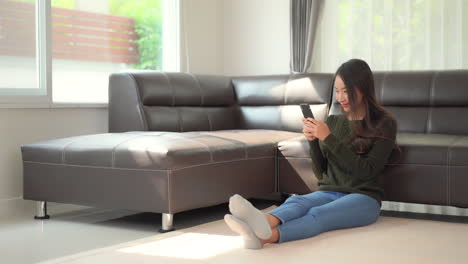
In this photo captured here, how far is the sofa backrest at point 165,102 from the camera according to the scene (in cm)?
441

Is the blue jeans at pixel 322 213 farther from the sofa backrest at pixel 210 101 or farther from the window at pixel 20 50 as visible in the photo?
the window at pixel 20 50

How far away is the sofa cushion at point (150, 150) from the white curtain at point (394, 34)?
1.64m

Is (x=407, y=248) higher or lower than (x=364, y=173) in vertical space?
lower

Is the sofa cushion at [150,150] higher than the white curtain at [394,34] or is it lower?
lower

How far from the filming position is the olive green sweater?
3201 mm

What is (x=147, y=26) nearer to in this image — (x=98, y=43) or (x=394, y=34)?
(x=98, y=43)

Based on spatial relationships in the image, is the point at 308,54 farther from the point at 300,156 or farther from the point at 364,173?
the point at 364,173

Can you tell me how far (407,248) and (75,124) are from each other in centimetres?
255

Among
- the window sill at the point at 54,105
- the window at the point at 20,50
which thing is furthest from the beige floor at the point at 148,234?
the window at the point at 20,50

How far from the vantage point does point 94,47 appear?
15.9ft

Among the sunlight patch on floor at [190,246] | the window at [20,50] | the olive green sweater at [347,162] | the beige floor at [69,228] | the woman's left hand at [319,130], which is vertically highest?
the window at [20,50]

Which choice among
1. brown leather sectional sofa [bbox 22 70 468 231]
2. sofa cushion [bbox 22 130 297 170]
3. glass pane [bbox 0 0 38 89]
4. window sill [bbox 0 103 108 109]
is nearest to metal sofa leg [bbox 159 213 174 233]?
brown leather sectional sofa [bbox 22 70 468 231]

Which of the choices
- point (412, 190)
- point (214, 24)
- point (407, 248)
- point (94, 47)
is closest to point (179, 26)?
point (214, 24)

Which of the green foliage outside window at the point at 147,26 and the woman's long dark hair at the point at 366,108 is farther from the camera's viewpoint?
the green foliage outside window at the point at 147,26
